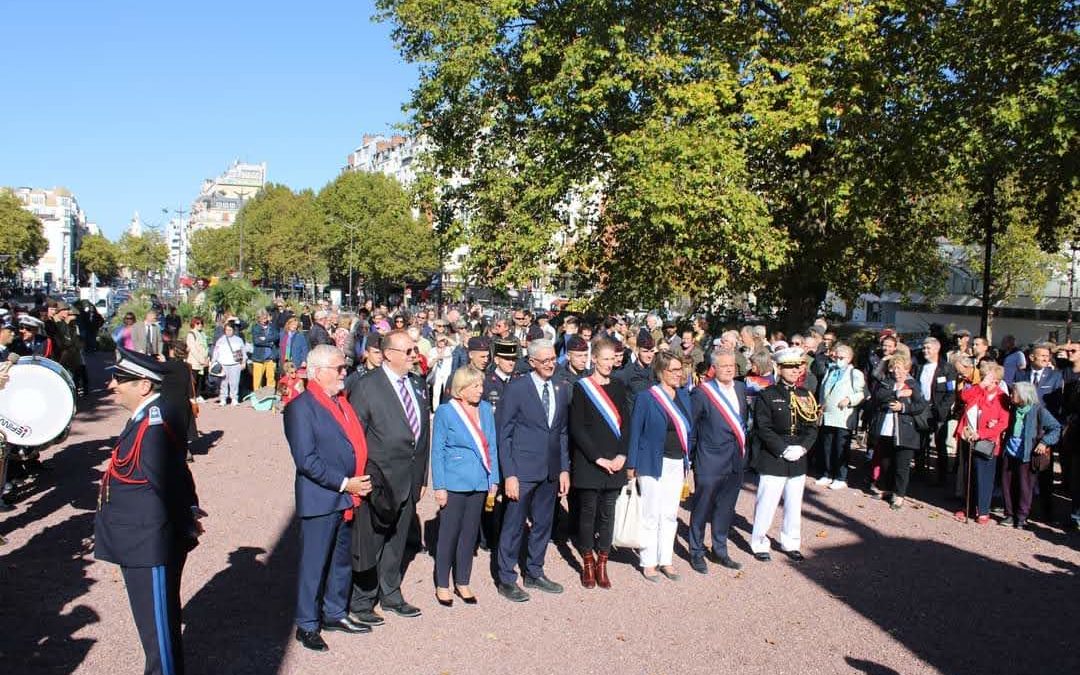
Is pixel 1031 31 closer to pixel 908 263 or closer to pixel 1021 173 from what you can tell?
pixel 1021 173

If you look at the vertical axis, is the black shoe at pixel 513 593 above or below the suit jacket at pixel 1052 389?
below

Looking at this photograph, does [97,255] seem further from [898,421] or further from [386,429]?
[386,429]

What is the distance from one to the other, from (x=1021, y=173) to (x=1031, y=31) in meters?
2.61

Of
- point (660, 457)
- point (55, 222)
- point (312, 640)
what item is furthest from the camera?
point (55, 222)

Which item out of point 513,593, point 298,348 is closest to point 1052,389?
point 513,593

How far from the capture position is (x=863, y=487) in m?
11.8

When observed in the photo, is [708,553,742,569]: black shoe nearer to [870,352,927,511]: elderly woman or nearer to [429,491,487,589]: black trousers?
[429,491,487,589]: black trousers

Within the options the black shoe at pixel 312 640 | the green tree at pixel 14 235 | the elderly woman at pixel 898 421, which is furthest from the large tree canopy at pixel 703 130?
the green tree at pixel 14 235

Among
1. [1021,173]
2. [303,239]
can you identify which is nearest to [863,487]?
[1021,173]

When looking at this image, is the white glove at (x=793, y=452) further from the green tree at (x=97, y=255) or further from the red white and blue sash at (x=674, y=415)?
the green tree at (x=97, y=255)

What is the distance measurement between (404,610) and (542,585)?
1210 mm

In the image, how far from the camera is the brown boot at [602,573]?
732cm

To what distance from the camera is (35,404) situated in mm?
8602

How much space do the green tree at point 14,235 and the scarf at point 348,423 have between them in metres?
86.7
